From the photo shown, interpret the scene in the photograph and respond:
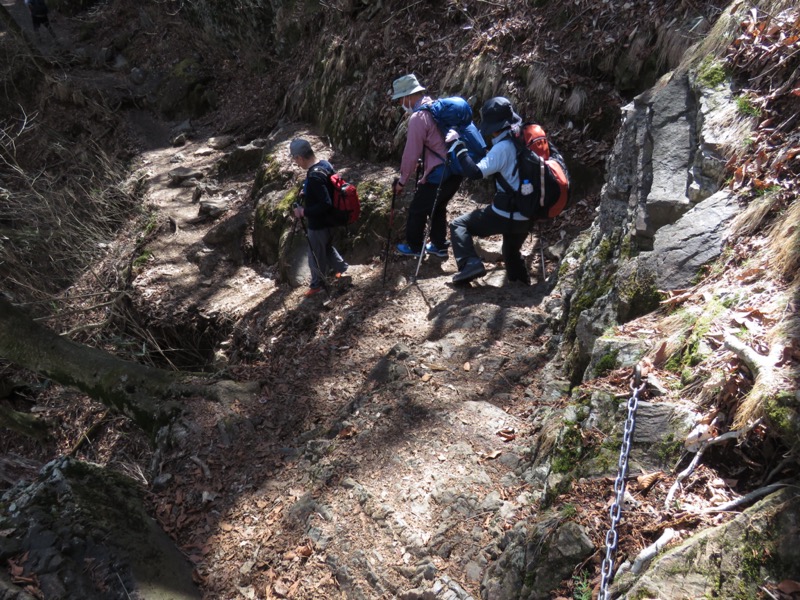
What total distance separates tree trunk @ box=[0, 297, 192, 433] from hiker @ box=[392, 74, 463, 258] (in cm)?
342

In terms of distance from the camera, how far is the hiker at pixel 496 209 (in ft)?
18.8

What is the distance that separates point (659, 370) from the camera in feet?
10.4

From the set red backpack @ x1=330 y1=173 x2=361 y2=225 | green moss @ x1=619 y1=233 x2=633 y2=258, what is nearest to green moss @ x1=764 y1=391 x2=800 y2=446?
green moss @ x1=619 y1=233 x2=633 y2=258

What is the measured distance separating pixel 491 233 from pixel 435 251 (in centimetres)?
131

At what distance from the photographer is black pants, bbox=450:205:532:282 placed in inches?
247

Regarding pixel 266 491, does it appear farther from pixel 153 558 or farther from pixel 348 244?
pixel 348 244

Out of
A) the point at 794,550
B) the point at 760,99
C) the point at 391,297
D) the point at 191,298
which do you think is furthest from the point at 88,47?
the point at 794,550

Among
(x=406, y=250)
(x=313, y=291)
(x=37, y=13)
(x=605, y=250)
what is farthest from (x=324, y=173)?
(x=37, y=13)

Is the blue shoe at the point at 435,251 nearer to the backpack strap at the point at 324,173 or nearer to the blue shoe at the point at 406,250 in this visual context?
the blue shoe at the point at 406,250

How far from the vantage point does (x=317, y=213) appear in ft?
22.8

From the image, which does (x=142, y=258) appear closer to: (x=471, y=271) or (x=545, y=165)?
(x=471, y=271)

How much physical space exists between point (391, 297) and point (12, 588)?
476 centimetres

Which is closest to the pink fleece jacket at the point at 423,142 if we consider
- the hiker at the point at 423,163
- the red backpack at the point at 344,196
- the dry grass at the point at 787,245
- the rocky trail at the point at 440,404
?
the hiker at the point at 423,163

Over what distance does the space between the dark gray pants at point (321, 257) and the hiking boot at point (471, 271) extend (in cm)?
186
